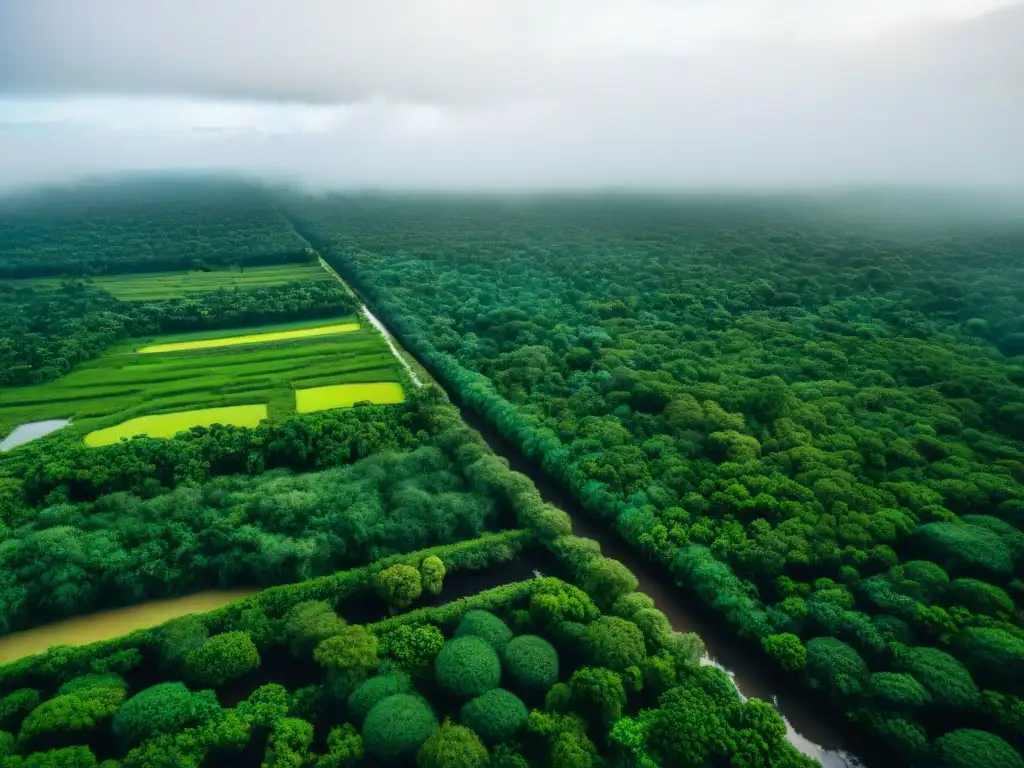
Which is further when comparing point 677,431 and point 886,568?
point 677,431

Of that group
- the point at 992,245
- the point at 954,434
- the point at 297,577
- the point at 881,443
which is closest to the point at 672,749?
the point at 297,577

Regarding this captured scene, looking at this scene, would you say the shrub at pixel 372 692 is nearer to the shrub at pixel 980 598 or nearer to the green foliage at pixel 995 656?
the green foliage at pixel 995 656

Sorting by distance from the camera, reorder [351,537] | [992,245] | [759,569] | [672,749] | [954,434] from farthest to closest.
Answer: [992,245], [954,434], [351,537], [759,569], [672,749]

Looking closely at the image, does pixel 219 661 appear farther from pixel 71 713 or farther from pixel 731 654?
pixel 731 654

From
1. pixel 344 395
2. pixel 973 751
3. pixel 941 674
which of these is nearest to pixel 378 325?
pixel 344 395

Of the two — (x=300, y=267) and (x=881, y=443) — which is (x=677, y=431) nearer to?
(x=881, y=443)

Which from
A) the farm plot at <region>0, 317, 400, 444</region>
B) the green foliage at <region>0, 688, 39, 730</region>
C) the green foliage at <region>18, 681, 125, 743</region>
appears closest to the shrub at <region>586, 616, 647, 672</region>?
the green foliage at <region>18, 681, 125, 743</region>

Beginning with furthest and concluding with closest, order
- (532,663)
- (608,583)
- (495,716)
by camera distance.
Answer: (608,583) → (532,663) → (495,716)
